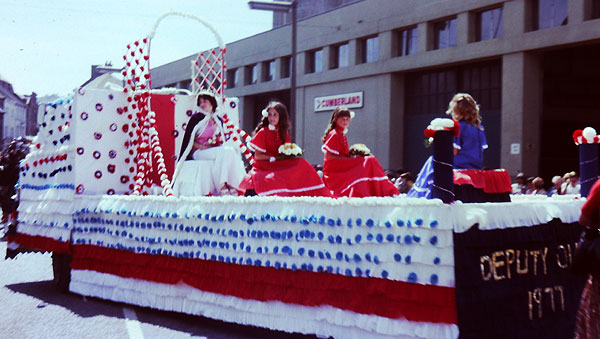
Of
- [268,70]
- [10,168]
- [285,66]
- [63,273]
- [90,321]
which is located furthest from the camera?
[268,70]

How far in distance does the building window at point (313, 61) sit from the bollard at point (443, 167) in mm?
29003

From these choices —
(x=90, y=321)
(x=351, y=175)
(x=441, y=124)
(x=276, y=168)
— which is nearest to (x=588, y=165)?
(x=351, y=175)

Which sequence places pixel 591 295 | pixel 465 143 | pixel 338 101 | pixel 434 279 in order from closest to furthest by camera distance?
pixel 591 295 < pixel 434 279 < pixel 465 143 < pixel 338 101

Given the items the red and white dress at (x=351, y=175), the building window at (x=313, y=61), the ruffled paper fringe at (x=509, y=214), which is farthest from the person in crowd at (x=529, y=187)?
the building window at (x=313, y=61)

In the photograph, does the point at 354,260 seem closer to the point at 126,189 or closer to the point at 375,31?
the point at 126,189

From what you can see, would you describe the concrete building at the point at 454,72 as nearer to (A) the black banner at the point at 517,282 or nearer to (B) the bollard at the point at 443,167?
(A) the black banner at the point at 517,282

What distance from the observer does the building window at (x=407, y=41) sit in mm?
28281

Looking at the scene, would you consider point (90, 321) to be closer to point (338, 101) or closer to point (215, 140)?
point (215, 140)

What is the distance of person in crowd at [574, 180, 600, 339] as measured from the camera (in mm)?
4238

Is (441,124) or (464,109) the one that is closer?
(441,124)

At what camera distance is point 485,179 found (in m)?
6.93

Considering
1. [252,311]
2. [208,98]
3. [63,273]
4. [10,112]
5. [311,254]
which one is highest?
[10,112]

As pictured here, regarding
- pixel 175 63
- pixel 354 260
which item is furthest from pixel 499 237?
pixel 175 63

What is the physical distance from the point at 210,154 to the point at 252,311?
3080mm
